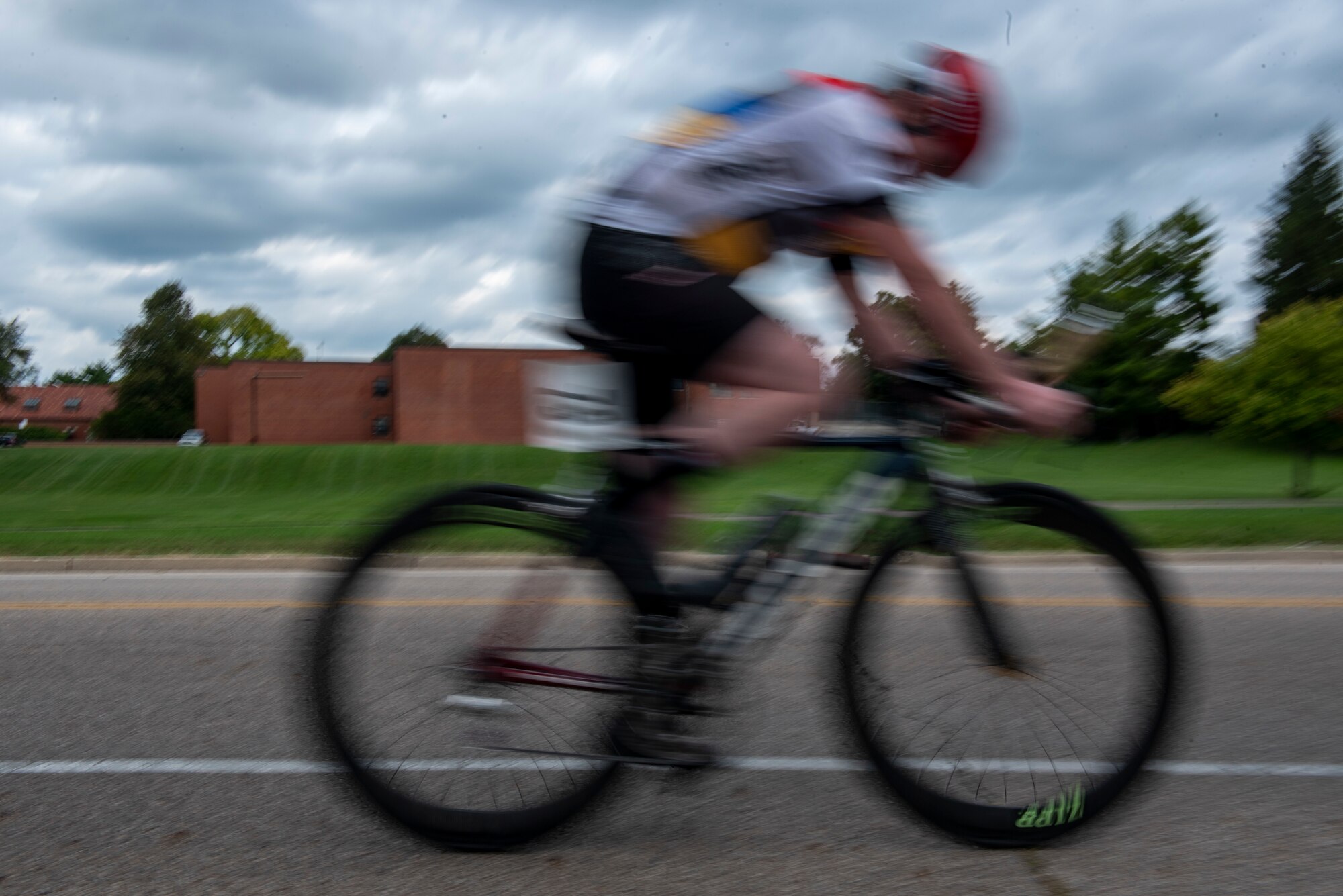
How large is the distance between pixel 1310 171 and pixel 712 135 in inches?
3141

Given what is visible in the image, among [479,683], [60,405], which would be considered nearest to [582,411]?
[479,683]

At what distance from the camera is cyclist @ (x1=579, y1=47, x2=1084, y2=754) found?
238 centimetres

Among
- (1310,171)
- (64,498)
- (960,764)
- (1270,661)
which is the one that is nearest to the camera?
(960,764)

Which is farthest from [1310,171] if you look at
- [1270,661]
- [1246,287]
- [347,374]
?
[1270,661]

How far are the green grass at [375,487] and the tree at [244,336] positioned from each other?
2880 inches

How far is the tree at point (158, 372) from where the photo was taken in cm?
9256

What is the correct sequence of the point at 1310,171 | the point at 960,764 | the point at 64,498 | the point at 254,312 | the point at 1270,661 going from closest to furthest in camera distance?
the point at 960,764
the point at 1270,661
the point at 64,498
the point at 1310,171
the point at 254,312

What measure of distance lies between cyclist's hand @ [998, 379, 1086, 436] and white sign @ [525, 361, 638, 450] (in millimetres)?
839

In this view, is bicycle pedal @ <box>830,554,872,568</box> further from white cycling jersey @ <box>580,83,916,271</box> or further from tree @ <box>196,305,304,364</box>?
tree @ <box>196,305,304,364</box>

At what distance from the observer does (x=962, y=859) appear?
2.61m

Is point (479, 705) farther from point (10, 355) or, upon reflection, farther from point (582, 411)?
point (10, 355)

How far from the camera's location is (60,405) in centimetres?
11738

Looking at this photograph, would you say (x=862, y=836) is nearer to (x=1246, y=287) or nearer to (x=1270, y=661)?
(x=1270, y=661)

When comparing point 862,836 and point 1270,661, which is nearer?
point 862,836
